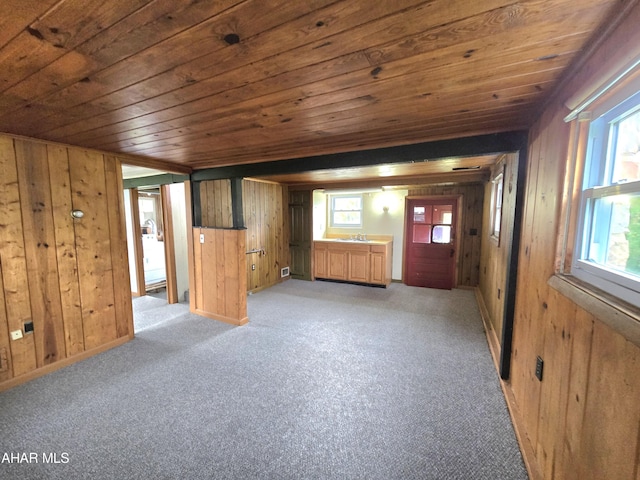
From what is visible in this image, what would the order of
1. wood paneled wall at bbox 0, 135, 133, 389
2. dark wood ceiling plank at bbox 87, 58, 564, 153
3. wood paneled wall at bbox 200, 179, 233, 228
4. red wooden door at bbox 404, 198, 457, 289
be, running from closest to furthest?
dark wood ceiling plank at bbox 87, 58, 564, 153, wood paneled wall at bbox 0, 135, 133, 389, wood paneled wall at bbox 200, 179, 233, 228, red wooden door at bbox 404, 198, 457, 289

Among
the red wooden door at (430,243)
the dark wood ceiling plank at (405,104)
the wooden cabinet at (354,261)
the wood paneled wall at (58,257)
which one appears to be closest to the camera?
the dark wood ceiling plank at (405,104)

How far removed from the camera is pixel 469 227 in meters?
4.91

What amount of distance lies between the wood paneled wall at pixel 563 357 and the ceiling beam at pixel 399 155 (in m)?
0.20

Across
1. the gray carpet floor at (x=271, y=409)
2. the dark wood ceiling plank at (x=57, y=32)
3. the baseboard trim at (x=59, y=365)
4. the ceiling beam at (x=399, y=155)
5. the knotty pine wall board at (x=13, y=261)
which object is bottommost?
the gray carpet floor at (x=271, y=409)

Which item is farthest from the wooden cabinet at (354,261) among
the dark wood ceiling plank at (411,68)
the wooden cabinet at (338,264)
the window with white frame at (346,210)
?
the dark wood ceiling plank at (411,68)

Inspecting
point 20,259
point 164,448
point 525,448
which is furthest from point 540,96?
point 20,259

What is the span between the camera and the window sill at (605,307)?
75cm

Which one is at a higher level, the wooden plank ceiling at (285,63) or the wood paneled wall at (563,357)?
the wooden plank ceiling at (285,63)

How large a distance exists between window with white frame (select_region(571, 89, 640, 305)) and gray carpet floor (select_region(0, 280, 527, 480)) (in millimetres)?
1198

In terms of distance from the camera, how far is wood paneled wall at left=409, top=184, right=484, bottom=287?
4816 mm

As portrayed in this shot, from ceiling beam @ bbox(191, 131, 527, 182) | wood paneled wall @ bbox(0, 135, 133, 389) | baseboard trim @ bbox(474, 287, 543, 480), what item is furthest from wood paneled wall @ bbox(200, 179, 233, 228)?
baseboard trim @ bbox(474, 287, 543, 480)

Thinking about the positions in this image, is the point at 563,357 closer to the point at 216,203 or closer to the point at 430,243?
the point at 430,243

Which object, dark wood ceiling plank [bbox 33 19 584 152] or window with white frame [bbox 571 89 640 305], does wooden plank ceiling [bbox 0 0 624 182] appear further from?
window with white frame [bbox 571 89 640 305]

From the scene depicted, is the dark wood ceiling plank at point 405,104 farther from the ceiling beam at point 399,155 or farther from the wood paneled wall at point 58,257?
the wood paneled wall at point 58,257
